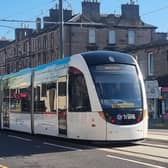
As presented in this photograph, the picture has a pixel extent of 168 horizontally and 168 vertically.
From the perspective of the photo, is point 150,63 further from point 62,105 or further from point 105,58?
point 105,58

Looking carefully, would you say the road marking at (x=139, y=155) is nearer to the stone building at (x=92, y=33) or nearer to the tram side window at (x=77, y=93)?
the tram side window at (x=77, y=93)

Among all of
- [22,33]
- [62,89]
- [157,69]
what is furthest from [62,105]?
[22,33]

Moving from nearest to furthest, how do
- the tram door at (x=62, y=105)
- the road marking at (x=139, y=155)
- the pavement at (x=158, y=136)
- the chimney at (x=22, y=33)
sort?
the road marking at (x=139, y=155) → the tram door at (x=62, y=105) → the pavement at (x=158, y=136) → the chimney at (x=22, y=33)

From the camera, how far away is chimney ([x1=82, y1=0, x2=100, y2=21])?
263 ft

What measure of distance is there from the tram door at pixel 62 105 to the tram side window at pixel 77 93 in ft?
1.72

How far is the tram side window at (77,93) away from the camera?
20.8 metres

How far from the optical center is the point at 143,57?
57625 mm

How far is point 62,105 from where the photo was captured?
73.3ft

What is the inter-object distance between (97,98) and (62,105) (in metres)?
2.43

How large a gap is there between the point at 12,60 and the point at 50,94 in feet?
244

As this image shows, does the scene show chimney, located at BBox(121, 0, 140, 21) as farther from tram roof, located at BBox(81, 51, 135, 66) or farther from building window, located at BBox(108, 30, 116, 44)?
tram roof, located at BBox(81, 51, 135, 66)

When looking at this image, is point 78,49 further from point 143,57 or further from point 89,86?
point 89,86

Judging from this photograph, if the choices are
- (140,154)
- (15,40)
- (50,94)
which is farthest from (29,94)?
(15,40)

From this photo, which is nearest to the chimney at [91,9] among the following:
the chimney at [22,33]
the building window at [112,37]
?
the building window at [112,37]
